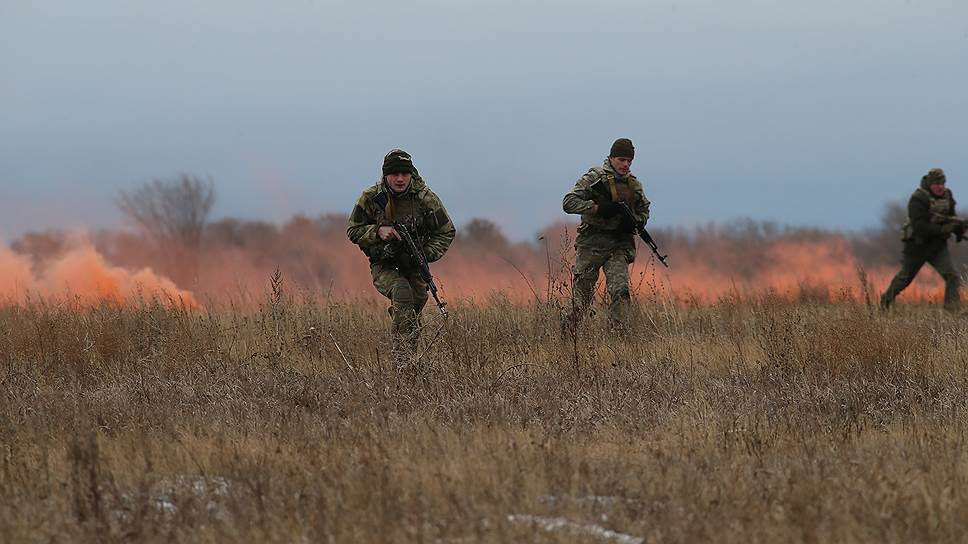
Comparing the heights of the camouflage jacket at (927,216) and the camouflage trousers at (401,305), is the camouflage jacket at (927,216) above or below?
above

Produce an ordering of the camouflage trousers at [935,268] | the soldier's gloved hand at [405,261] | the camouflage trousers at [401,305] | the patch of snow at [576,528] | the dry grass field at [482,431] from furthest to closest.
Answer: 1. the camouflage trousers at [935,268]
2. the soldier's gloved hand at [405,261]
3. the camouflage trousers at [401,305]
4. the dry grass field at [482,431]
5. the patch of snow at [576,528]

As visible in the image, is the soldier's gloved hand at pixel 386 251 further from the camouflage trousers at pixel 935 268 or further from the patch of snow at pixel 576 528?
the camouflage trousers at pixel 935 268

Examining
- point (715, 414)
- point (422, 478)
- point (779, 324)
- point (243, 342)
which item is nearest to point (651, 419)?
→ point (715, 414)

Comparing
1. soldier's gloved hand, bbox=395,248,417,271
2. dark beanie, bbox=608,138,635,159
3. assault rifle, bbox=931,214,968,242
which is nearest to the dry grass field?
soldier's gloved hand, bbox=395,248,417,271

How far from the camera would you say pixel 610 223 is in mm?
10539

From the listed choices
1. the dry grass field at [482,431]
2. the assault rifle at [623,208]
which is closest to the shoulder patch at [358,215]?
the dry grass field at [482,431]

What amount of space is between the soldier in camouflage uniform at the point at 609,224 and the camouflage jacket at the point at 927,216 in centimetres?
425

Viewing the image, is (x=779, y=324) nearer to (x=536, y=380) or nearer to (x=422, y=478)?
(x=536, y=380)

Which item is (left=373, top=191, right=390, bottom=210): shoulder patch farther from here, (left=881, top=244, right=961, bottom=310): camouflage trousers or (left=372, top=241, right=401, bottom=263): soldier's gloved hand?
(left=881, top=244, right=961, bottom=310): camouflage trousers

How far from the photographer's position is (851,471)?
5.28m

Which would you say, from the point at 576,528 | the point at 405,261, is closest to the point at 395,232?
the point at 405,261

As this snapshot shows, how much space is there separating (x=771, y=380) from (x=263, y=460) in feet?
13.3

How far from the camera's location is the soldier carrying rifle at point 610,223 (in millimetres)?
10414

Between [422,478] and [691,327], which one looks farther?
[691,327]
